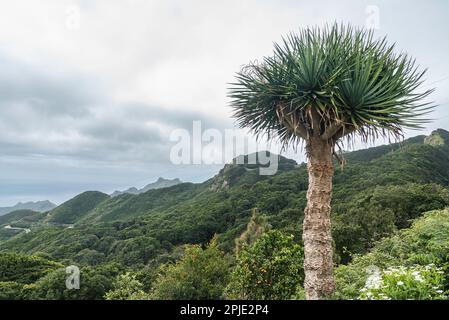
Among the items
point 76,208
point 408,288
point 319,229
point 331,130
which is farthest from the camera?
point 76,208

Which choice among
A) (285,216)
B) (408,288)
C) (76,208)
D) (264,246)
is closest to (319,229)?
(408,288)

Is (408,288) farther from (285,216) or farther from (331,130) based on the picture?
(285,216)

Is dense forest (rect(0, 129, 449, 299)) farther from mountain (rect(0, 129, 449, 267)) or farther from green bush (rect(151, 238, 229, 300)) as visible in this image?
mountain (rect(0, 129, 449, 267))

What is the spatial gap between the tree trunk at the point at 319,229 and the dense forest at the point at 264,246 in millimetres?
469

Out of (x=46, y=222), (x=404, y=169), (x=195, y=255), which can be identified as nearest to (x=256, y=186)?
(x=404, y=169)

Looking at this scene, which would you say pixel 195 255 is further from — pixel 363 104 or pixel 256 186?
pixel 256 186

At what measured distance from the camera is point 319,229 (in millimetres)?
5738

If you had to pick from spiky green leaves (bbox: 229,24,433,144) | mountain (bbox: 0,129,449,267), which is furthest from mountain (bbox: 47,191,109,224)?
spiky green leaves (bbox: 229,24,433,144)

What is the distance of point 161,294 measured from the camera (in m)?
13.2

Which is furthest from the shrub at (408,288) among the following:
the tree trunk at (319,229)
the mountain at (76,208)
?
the mountain at (76,208)

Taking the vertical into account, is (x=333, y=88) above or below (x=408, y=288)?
above

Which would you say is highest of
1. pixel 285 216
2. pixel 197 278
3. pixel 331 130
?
pixel 331 130

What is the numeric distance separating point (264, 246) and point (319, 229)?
377cm
